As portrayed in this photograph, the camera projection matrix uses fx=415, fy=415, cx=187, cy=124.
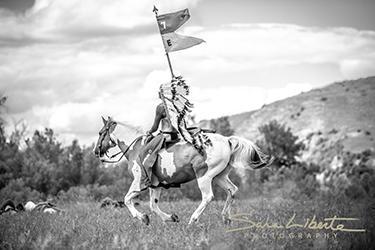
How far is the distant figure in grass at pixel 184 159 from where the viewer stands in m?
9.56

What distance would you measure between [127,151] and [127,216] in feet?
5.79

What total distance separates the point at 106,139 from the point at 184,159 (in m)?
2.55

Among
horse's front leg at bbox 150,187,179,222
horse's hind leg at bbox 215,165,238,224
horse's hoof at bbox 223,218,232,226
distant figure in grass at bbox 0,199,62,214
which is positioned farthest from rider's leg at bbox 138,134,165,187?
distant figure in grass at bbox 0,199,62,214

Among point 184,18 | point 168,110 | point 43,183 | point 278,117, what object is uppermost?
point 184,18

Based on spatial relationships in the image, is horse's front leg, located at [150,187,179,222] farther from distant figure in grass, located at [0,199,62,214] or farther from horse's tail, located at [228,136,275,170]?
distant figure in grass, located at [0,199,62,214]

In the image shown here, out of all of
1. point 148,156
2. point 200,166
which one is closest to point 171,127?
point 148,156

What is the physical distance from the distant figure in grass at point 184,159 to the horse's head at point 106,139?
984mm

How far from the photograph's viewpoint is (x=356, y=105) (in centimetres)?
8100

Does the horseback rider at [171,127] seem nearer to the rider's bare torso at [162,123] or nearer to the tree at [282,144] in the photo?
the rider's bare torso at [162,123]

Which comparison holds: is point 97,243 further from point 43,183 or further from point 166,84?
point 43,183

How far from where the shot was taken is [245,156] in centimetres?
1000

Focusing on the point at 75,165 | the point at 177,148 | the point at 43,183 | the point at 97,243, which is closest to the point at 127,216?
the point at 177,148

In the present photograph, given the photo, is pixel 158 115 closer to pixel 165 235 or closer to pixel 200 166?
pixel 200 166

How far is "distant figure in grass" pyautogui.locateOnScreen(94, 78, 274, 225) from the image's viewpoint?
9562mm
